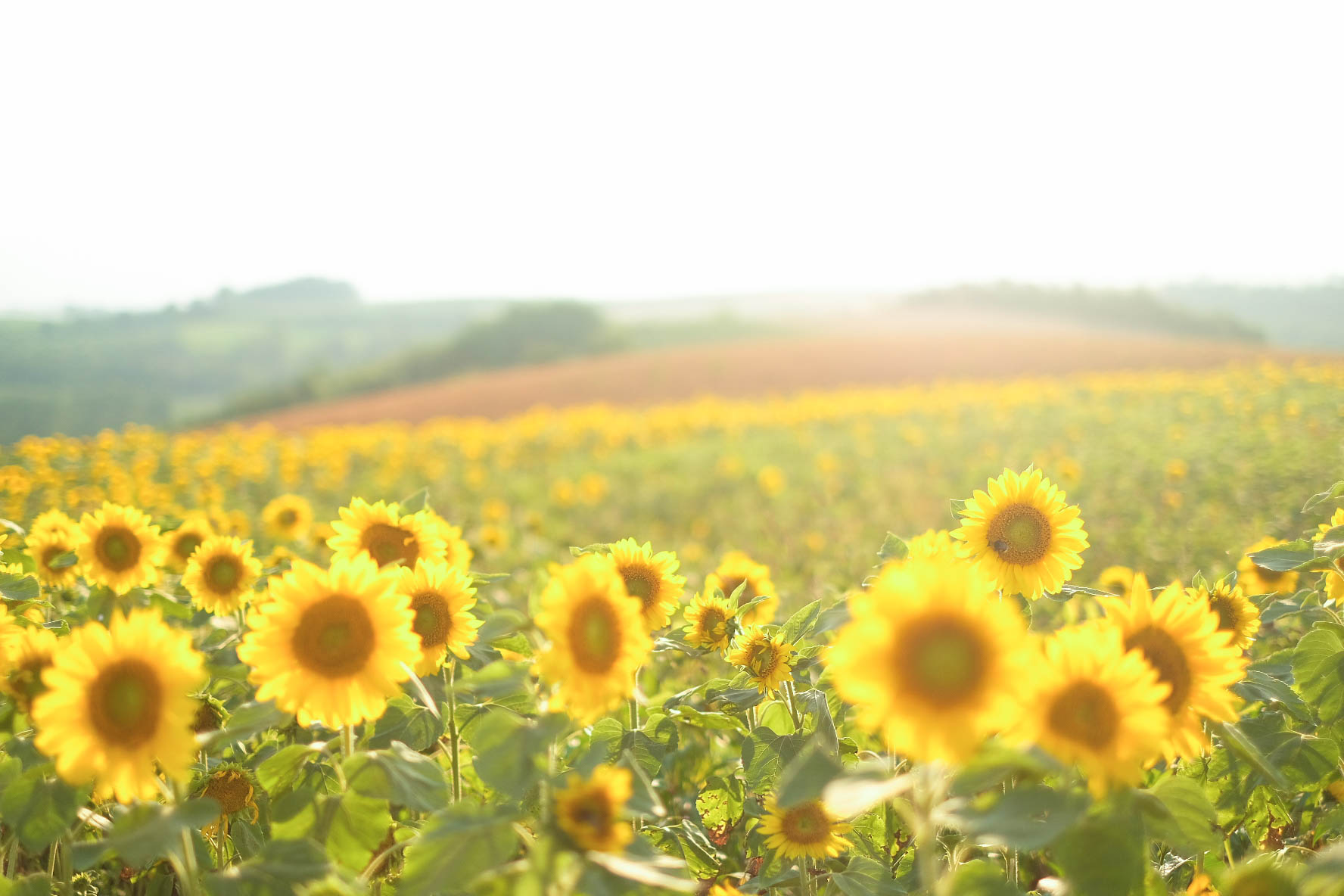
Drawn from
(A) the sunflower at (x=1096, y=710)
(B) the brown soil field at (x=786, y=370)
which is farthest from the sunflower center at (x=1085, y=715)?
(B) the brown soil field at (x=786, y=370)

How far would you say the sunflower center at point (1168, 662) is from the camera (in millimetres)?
1038

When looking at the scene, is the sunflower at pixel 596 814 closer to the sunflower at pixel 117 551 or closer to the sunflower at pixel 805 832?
the sunflower at pixel 805 832

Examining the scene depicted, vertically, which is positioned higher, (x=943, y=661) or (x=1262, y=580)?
(x=943, y=661)

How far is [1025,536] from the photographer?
1.46m

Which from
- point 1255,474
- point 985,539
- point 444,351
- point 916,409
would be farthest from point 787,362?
point 444,351

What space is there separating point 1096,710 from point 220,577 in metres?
1.74

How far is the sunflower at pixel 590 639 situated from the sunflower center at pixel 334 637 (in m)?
0.26

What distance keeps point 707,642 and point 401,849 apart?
2.58ft

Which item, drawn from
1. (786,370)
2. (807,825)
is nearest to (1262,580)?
(807,825)

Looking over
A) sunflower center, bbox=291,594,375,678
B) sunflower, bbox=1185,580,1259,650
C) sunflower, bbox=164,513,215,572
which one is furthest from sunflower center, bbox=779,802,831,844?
sunflower, bbox=164,513,215,572

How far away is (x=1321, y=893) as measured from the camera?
822 millimetres

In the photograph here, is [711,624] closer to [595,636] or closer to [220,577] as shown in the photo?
[595,636]

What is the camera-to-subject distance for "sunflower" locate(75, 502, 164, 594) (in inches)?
72.3

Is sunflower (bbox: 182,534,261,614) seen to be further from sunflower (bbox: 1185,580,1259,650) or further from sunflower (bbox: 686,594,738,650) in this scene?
sunflower (bbox: 1185,580,1259,650)
